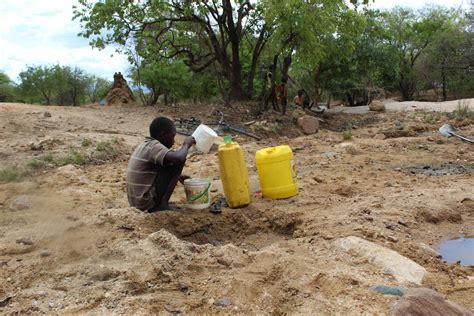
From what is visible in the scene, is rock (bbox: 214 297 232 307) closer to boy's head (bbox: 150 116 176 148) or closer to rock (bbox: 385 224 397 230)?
rock (bbox: 385 224 397 230)

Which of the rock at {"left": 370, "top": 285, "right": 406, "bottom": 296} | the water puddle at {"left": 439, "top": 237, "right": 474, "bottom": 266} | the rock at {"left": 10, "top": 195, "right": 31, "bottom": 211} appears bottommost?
the water puddle at {"left": 439, "top": 237, "right": 474, "bottom": 266}

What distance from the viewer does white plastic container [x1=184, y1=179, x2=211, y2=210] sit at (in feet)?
14.4

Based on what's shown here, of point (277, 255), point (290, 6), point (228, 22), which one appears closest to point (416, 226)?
point (277, 255)

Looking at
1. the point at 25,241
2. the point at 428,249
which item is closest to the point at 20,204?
the point at 25,241

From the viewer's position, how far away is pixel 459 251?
11.8 feet

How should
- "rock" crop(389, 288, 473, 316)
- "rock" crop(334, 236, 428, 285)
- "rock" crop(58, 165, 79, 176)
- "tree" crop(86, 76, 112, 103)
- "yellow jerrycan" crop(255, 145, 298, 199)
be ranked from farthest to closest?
"tree" crop(86, 76, 112, 103)
"rock" crop(58, 165, 79, 176)
"yellow jerrycan" crop(255, 145, 298, 199)
"rock" crop(334, 236, 428, 285)
"rock" crop(389, 288, 473, 316)

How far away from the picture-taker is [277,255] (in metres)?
3.12

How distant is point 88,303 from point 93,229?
4.11ft

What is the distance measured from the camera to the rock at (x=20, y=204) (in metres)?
4.55

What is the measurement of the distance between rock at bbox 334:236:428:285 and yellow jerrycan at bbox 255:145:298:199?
143cm

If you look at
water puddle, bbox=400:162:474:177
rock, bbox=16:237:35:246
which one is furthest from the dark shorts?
water puddle, bbox=400:162:474:177

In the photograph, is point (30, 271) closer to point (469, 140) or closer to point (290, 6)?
point (469, 140)

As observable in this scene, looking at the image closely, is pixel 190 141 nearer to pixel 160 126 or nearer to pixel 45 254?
pixel 160 126

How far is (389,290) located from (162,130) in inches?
95.5
